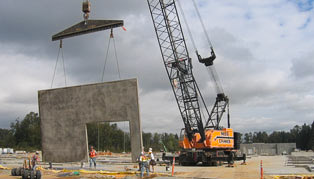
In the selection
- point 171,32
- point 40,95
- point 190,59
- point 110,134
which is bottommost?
point 110,134

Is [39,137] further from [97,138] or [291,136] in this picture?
[291,136]

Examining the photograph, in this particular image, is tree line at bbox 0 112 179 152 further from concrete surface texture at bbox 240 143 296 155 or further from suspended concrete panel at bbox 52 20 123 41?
suspended concrete panel at bbox 52 20 123 41

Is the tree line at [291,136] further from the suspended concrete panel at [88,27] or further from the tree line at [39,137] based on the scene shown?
the suspended concrete panel at [88,27]

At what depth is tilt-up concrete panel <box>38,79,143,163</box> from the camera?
2184 centimetres

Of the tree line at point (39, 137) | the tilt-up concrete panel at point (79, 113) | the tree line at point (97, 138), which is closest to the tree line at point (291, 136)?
the tree line at point (97, 138)

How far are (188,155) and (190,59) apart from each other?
1030 cm

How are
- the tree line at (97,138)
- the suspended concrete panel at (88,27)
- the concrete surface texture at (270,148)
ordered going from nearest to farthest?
the suspended concrete panel at (88,27), the concrete surface texture at (270,148), the tree line at (97,138)

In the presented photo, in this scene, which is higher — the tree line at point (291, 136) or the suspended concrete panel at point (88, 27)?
the suspended concrete panel at point (88, 27)

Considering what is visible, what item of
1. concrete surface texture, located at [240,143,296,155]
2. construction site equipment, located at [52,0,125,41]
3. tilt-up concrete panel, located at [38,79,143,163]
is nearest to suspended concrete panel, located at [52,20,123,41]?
construction site equipment, located at [52,0,125,41]

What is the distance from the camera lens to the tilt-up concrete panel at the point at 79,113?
860 inches

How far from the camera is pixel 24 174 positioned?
622 inches

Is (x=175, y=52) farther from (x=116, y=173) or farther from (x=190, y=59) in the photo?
(x=116, y=173)

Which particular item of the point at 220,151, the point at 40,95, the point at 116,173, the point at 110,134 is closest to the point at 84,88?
the point at 40,95

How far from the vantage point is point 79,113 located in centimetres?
2356
